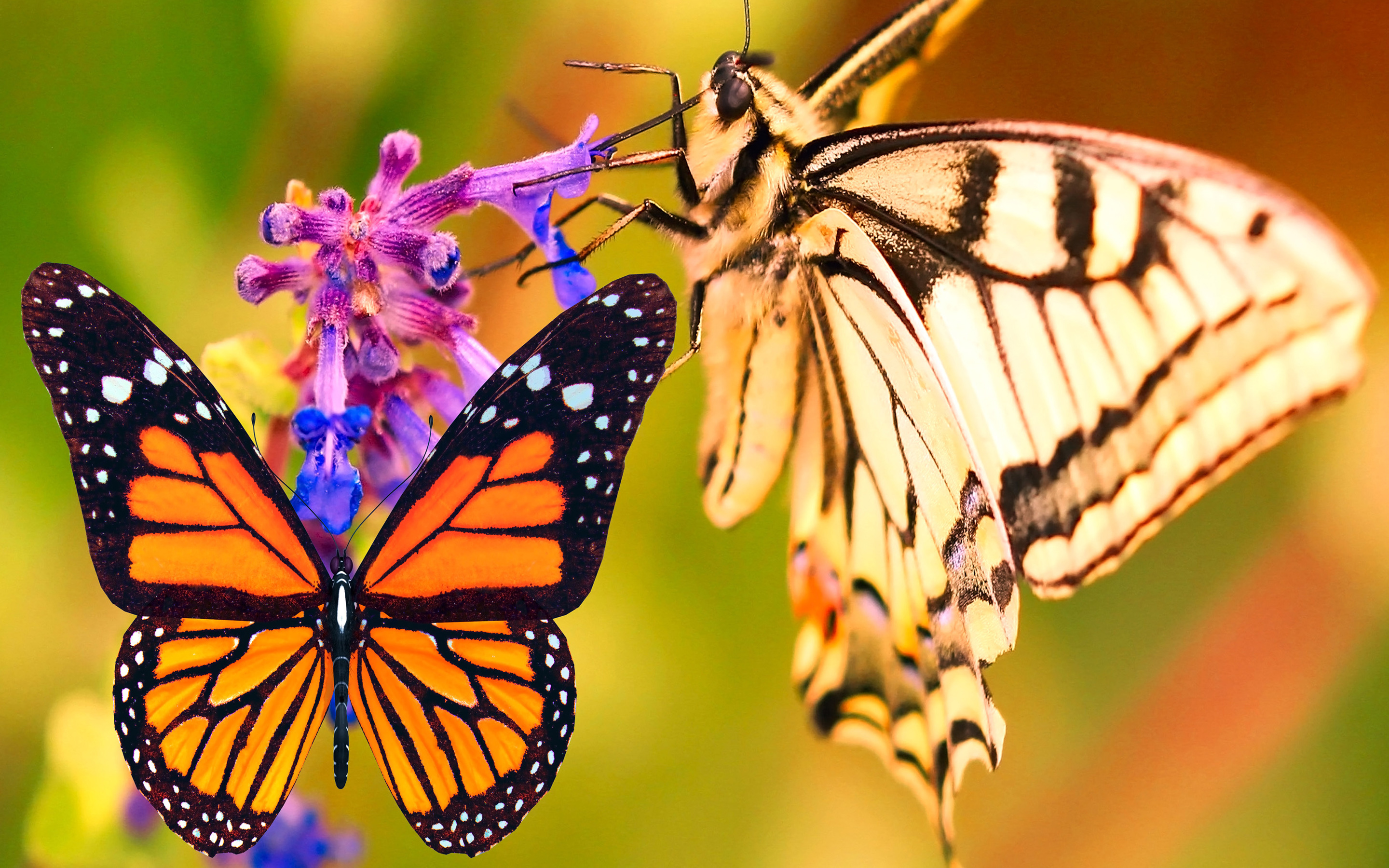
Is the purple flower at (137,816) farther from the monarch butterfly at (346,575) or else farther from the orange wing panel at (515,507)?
the orange wing panel at (515,507)

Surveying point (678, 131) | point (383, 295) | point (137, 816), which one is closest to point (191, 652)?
point (383, 295)

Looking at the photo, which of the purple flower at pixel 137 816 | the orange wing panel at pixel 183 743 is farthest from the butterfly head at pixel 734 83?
the purple flower at pixel 137 816

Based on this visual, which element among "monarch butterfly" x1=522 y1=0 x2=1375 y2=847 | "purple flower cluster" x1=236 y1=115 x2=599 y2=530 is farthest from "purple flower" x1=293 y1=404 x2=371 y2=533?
"monarch butterfly" x1=522 y1=0 x2=1375 y2=847

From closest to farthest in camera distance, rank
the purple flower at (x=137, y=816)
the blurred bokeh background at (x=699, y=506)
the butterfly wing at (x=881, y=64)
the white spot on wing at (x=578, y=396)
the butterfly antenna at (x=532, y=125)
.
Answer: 1. the white spot on wing at (x=578, y=396)
2. the butterfly wing at (x=881, y=64)
3. the purple flower at (x=137, y=816)
4. the butterfly antenna at (x=532, y=125)
5. the blurred bokeh background at (x=699, y=506)

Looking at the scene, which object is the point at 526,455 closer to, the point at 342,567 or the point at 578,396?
the point at 578,396

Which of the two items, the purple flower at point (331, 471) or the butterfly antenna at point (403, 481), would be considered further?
the butterfly antenna at point (403, 481)

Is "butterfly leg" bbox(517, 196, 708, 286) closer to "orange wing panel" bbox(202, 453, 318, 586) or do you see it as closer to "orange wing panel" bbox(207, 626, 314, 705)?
"orange wing panel" bbox(202, 453, 318, 586)

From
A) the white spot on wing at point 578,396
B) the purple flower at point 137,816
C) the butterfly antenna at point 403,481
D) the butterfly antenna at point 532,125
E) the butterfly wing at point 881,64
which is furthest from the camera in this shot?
the butterfly antenna at point 532,125
